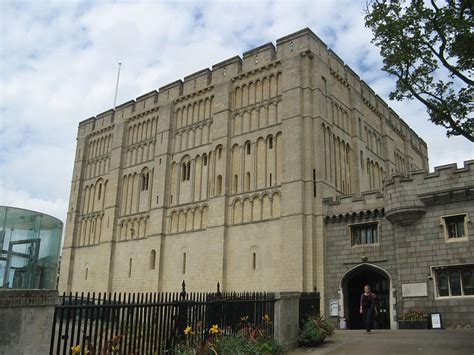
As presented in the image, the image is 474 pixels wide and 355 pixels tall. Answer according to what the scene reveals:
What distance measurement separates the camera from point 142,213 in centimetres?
3625

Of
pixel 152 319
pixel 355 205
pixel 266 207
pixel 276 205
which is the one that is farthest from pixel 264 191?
pixel 152 319

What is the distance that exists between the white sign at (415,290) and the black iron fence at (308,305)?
24.5ft

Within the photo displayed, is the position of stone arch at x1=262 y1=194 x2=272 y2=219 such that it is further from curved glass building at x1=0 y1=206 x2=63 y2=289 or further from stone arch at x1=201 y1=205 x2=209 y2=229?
curved glass building at x1=0 y1=206 x2=63 y2=289

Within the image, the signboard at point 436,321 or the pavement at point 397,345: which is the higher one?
the signboard at point 436,321

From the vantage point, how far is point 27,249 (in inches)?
298

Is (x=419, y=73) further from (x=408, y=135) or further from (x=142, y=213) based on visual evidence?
(x=408, y=135)

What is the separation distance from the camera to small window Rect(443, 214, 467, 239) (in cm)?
2069

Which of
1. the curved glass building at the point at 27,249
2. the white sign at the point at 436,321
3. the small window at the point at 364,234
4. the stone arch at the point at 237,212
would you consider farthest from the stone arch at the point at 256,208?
the curved glass building at the point at 27,249

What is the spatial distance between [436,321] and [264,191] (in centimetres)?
1254

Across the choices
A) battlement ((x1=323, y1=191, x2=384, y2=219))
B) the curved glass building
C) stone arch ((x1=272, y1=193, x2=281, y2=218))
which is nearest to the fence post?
the curved glass building

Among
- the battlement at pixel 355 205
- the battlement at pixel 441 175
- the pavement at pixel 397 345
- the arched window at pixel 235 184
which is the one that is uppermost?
the arched window at pixel 235 184

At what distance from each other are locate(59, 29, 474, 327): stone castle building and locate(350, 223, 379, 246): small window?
0.18ft

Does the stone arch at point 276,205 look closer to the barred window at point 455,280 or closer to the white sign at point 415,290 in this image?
the white sign at point 415,290

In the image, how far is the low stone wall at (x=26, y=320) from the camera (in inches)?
241
